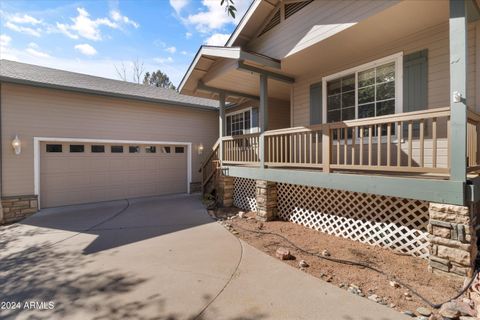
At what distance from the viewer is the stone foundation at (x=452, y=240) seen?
125 inches

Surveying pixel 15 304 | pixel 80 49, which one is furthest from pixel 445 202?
pixel 80 49

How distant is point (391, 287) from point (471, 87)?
3735mm

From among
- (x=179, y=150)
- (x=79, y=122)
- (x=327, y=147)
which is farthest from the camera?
(x=179, y=150)

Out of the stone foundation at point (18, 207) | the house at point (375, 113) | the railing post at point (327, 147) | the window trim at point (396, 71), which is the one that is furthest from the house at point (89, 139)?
the railing post at point (327, 147)

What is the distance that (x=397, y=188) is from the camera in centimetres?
371

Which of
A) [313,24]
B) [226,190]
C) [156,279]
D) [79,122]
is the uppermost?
[313,24]

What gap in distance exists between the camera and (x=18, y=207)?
24.4 ft

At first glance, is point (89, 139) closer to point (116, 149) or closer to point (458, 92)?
point (116, 149)

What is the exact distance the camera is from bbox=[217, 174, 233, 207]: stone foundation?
8.32m

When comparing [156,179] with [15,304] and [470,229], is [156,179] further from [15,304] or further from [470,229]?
[470,229]

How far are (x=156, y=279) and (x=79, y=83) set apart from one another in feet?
28.3

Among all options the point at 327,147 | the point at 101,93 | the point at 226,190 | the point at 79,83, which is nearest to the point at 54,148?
the point at 101,93

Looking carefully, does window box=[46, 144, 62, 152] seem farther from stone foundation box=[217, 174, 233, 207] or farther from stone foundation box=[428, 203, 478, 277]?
stone foundation box=[428, 203, 478, 277]

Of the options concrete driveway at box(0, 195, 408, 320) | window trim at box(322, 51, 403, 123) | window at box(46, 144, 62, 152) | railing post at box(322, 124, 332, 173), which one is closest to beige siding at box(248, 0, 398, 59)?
window trim at box(322, 51, 403, 123)
